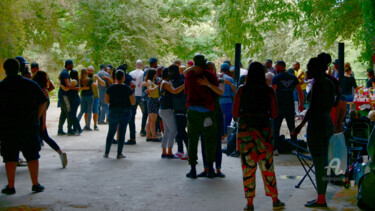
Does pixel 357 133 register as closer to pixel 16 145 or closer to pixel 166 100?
pixel 166 100

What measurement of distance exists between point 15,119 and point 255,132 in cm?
332

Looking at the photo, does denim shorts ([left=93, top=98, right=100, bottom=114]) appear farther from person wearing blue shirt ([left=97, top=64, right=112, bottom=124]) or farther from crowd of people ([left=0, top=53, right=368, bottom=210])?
crowd of people ([left=0, top=53, right=368, bottom=210])

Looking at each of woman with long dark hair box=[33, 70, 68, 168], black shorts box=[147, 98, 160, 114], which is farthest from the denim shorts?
woman with long dark hair box=[33, 70, 68, 168]

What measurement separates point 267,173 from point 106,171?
387 cm

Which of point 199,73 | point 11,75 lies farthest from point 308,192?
point 11,75

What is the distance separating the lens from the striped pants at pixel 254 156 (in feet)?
21.6

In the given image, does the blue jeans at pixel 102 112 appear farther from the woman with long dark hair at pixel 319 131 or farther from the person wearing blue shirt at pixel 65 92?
the woman with long dark hair at pixel 319 131

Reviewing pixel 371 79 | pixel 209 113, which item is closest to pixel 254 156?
pixel 209 113

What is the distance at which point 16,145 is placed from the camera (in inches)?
295

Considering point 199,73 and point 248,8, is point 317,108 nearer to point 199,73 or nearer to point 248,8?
point 199,73

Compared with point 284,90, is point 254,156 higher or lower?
lower

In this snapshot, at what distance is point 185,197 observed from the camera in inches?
293

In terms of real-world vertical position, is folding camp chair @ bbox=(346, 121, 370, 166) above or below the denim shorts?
below

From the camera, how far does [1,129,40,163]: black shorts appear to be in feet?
24.5
